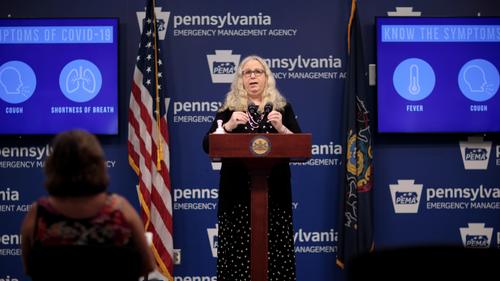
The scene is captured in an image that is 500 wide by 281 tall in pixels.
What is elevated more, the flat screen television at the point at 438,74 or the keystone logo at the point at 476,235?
the flat screen television at the point at 438,74

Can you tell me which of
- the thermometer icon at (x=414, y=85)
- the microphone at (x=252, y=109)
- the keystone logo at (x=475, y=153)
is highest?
the thermometer icon at (x=414, y=85)

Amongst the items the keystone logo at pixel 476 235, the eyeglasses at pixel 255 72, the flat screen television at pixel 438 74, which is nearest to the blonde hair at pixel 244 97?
the eyeglasses at pixel 255 72

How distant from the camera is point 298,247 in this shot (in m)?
6.28

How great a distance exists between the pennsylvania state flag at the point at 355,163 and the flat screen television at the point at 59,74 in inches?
83.9

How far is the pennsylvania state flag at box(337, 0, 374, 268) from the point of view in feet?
19.7

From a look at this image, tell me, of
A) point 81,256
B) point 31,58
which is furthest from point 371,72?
point 81,256

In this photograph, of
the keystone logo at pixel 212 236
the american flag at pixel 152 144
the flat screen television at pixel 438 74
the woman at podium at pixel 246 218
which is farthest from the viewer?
the keystone logo at pixel 212 236

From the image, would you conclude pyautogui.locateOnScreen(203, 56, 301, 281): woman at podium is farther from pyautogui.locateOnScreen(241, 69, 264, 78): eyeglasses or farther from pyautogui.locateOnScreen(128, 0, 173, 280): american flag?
pyautogui.locateOnScreen(128, 0, 173, 280): american flag

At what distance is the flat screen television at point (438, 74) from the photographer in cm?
612

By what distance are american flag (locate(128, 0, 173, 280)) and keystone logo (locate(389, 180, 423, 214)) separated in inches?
82.4

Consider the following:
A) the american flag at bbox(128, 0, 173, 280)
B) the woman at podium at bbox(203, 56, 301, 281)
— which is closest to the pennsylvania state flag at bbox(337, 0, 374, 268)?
the american flag at bbox(128, 0, 173, 280)

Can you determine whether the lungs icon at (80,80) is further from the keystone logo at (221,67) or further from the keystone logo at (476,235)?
the keystone logo at (476,235)

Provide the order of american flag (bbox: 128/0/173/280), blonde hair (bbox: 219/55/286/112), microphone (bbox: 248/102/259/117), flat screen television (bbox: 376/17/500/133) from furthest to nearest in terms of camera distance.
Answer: flat screen television (bbox: 376/17/500/133) < american flag (bbox: 128/0/173/280) < blonde hair (bbox: 219/55/286/112) < microphone (bbox: 248/102/259/117)

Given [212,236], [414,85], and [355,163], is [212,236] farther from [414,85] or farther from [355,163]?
[414,85]
